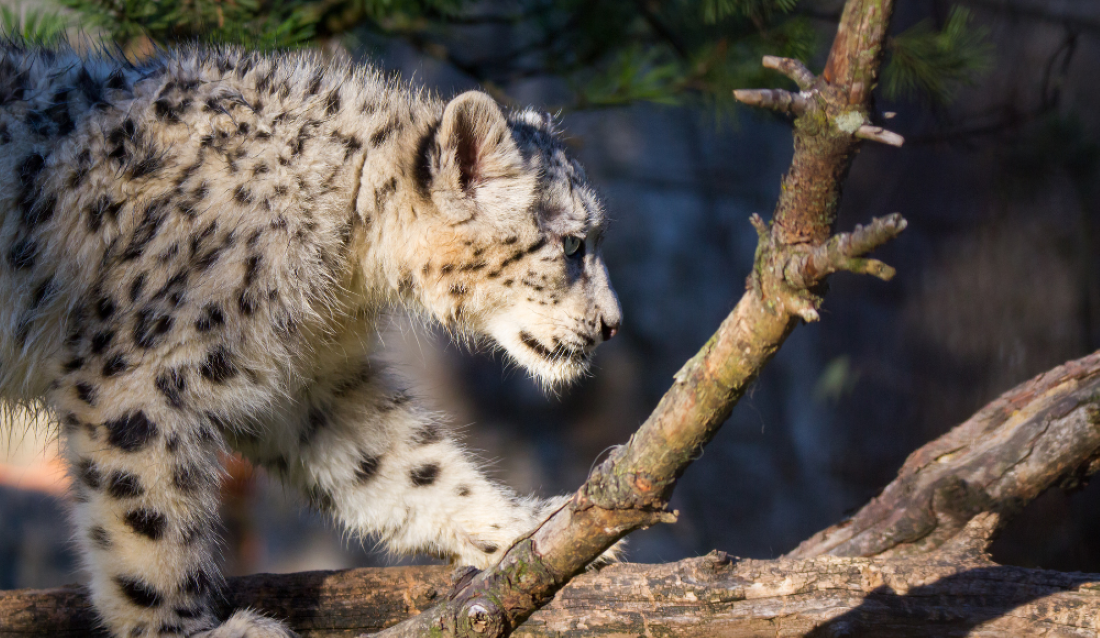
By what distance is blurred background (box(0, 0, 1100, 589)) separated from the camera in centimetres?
473

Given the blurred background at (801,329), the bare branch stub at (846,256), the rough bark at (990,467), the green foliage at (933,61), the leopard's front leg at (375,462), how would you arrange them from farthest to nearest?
the blurred background at (801,329) → the green foliage at (933,61) → the leopard's front leg at (375,462) → the rough bark at (990,467) → the bare branch stub at (846,256)

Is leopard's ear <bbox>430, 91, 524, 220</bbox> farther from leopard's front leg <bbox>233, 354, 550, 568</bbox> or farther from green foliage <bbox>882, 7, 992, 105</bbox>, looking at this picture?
green foliage <bbox>882, 7, 992, 105</bbox>

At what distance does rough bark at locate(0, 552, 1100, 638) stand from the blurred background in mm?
2343

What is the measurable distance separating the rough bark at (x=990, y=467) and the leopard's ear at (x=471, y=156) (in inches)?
50.2

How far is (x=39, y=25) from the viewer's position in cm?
304

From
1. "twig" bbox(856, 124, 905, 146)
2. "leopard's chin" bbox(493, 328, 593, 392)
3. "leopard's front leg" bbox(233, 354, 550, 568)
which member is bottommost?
"leopard's front leg" bbox(233, 354, 550, 568)

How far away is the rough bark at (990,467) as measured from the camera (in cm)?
214

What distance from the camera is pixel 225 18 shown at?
2822 millimetres

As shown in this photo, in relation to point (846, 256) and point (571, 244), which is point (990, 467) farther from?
point (846, 256)

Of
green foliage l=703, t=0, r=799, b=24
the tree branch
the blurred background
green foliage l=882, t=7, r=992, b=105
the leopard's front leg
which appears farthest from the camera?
the blurred background

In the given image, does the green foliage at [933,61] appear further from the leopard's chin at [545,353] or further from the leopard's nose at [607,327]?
the leopard's chin at [545,353]

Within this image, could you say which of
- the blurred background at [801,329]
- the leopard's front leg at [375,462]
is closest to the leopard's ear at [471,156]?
the leopard's front leg at [375,462]

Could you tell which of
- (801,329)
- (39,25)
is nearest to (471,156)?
(39,25)

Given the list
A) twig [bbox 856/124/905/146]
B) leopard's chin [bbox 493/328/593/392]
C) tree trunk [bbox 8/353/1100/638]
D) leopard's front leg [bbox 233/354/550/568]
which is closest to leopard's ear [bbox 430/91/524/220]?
leopard's chin [bbox 493/328/593/392]
